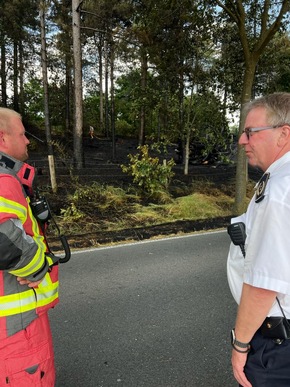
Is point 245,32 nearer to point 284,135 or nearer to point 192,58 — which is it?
point 192,58

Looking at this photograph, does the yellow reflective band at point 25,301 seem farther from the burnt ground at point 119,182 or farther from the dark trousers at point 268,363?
the burnt ground at point 119,182

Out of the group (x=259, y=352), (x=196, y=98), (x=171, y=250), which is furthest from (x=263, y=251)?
(x=196, y=98)

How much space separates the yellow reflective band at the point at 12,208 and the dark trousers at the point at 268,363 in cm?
120

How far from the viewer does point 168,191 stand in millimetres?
10469

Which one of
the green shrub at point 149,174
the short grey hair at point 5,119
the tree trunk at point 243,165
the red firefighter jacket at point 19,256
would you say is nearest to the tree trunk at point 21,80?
the green shrub at point 149,174

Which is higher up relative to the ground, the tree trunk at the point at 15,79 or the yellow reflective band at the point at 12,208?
the tree trunk at the point at 15,79

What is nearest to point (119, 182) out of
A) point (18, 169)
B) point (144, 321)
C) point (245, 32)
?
point (245, 32)

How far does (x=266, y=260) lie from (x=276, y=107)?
67cm

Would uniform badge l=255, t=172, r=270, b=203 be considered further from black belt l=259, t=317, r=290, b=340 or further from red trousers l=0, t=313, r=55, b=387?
red trousers l=0, t=313, r=55, b=387

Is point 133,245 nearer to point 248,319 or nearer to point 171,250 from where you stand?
point 171,250

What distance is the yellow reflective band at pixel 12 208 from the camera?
1364 millimetres

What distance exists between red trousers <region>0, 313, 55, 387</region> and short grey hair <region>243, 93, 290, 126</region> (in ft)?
4.98

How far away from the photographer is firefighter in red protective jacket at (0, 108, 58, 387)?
139cm

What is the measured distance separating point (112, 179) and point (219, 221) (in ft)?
14.5
